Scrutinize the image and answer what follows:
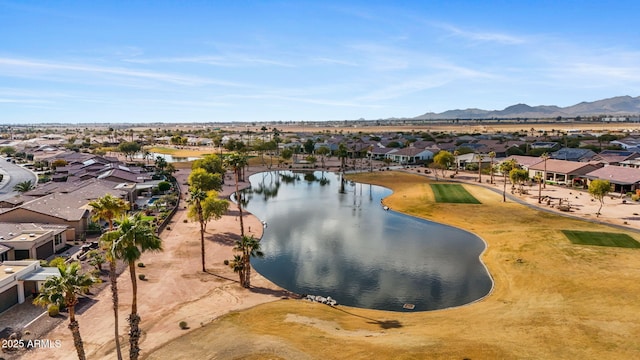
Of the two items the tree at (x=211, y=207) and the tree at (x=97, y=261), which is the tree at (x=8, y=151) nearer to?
the tree at (x=211, y=207)

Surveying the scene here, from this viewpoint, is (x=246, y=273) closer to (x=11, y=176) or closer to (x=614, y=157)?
(x=11, y=176)

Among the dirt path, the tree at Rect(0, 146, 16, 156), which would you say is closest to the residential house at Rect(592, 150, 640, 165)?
the dirt path

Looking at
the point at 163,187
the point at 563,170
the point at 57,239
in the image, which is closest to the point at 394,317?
the point at 57,239

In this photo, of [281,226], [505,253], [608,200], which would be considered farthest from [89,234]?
[608,200]

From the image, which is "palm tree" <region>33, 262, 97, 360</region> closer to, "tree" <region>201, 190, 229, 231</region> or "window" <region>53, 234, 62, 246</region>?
"window" <region>53, 234, 62, 246</region>

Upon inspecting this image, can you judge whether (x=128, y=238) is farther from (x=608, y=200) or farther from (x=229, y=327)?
(x=608, y=200)
